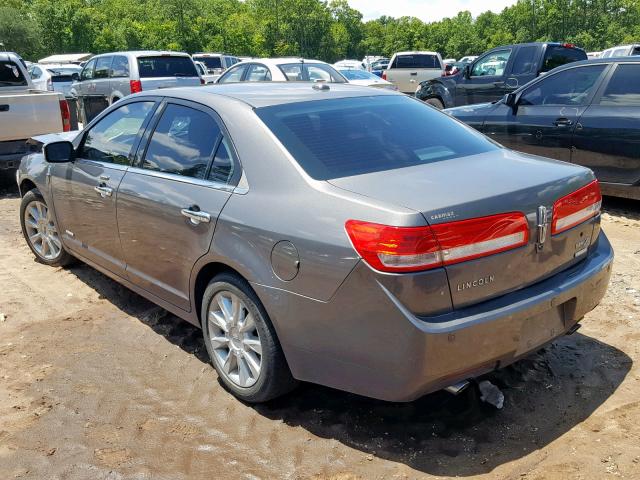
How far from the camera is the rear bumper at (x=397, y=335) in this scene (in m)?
2.68

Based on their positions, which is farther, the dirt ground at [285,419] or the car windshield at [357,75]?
the car windshield at [357,75]

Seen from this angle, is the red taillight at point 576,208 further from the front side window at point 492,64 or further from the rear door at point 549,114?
the front side window at point 492,64

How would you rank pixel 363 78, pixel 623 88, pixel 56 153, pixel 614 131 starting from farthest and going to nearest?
pixel 363 78 < pixel 623 88 < pixel 614 131 < pixel 56 153

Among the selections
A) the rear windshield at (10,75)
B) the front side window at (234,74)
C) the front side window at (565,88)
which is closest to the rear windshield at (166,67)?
the front side window at (234,74)

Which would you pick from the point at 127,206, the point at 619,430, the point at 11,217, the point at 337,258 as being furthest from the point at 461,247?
the point at 11,217

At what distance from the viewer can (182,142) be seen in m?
3.87

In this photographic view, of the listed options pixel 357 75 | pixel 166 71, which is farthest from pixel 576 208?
pixel 357 75

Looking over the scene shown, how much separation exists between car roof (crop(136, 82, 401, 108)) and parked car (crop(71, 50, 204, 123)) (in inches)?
376

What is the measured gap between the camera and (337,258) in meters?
2.78

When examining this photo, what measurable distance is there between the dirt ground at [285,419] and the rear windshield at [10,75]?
657 centimetres

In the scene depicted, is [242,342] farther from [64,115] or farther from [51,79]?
[51,79]

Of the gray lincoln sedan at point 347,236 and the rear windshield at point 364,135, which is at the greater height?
the rear windshield at point 364,135

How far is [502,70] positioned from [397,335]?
34.8ft

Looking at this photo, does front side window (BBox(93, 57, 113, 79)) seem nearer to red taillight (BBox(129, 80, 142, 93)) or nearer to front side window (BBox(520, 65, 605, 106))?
red taillight (BBox(129, 80, 142, 93))
